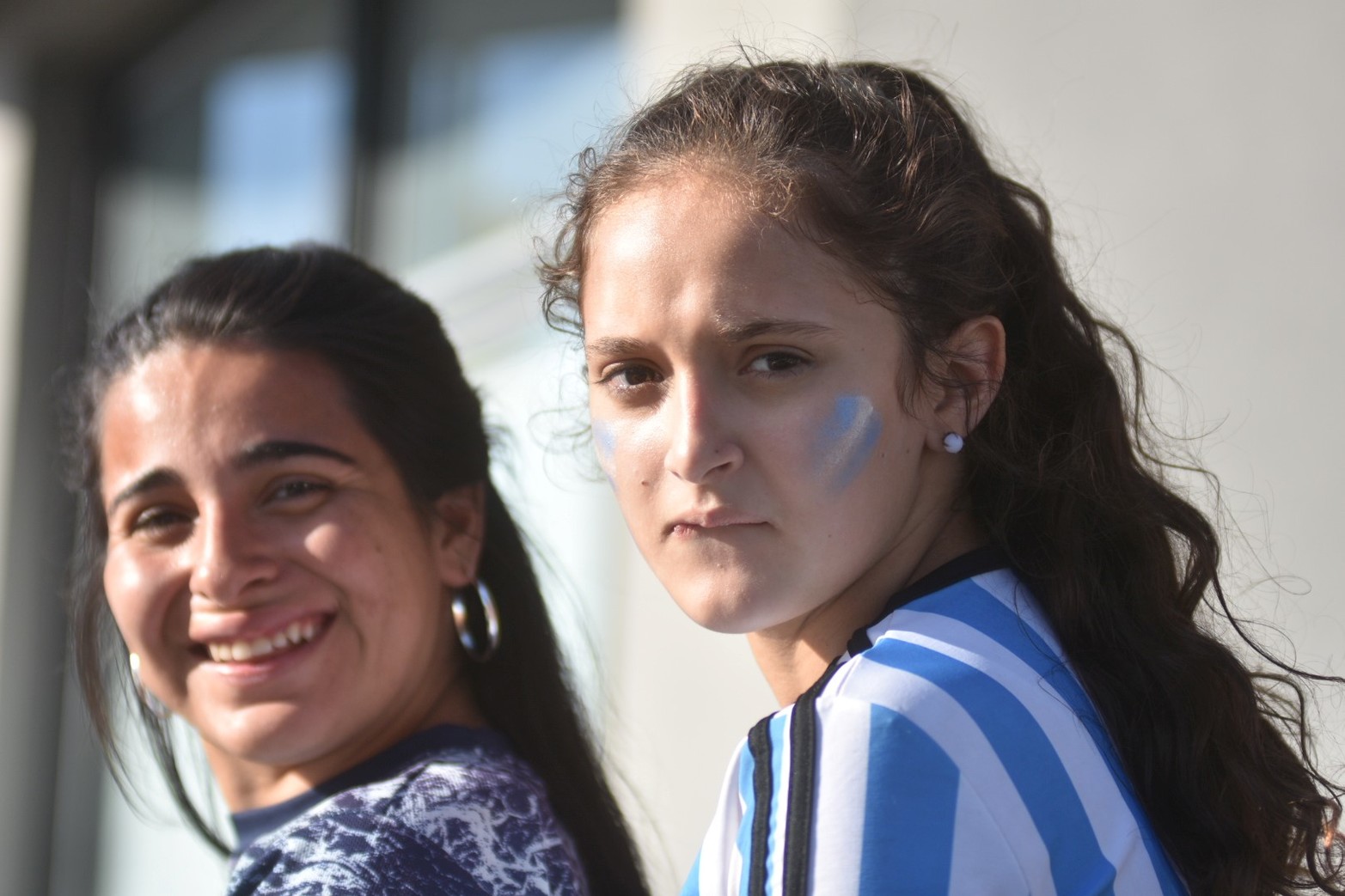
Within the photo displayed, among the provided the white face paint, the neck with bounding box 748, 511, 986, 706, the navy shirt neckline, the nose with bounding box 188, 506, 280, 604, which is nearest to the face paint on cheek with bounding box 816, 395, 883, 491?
the white face paint

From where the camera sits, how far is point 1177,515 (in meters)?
1.61

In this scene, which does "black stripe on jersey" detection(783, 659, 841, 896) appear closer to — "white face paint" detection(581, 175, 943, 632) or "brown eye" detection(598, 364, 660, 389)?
"white face paint" detection(581, 175, 943, 632)

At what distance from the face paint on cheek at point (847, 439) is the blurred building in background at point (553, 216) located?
75 centimetres

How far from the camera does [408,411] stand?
199cm

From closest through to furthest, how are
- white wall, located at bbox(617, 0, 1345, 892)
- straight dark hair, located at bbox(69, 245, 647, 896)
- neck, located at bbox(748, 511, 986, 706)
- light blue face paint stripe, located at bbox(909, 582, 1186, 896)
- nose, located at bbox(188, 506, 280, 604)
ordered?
light blue face paint stripe, located at bbox(909, 582, 1186, 896), neck, located at bbox(748, 511, 986, 706), nose, located at bbox(188, 506, 280, 604), straight dark hair, located at bbox(69, 245, 647, 896), white wall, located at bbox(617, 0, 1345, 892)

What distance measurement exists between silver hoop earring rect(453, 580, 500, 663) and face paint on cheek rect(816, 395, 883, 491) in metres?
0.81

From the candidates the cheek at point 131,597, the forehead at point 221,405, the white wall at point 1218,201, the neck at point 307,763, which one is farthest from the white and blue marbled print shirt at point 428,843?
the white wall at point 1218,201

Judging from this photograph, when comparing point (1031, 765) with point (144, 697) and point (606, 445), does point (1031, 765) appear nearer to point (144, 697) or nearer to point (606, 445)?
point (606, 445)

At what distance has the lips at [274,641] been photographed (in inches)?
74.0

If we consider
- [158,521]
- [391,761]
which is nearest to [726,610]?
[391,761]

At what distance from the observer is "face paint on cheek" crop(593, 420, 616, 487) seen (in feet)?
4.98

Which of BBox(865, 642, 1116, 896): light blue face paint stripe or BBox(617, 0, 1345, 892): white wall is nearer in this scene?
A: BBox(865, 642, 1116, 896): light blue face paint stripe

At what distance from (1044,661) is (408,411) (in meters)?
1.01

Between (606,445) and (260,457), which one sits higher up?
(260,457)
